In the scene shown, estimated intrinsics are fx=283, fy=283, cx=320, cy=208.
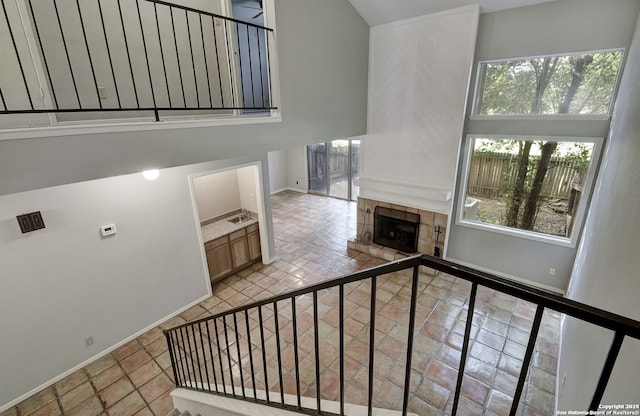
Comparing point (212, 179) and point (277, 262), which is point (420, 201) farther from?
point (212, 179)

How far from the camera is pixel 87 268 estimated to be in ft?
11.0

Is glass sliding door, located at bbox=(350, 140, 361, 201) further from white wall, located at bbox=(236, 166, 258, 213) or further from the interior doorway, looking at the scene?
white wall, located at bbox=(236, 166, 258, 213)

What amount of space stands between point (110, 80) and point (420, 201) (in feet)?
15.6

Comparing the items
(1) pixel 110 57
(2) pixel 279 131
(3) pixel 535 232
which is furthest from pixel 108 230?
(3) pixel 535 232

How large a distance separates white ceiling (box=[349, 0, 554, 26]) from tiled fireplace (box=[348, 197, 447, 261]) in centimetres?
304

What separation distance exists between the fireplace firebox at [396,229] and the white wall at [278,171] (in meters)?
5.47

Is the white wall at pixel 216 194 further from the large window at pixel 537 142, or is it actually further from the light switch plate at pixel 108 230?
the large window at pixel 537 142

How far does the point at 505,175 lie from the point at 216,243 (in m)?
4.88

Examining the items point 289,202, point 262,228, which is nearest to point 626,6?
point 262,228

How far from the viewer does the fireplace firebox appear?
5239mm

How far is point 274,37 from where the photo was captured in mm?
3230

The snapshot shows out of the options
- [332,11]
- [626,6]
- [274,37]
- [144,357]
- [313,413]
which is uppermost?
[332,11]

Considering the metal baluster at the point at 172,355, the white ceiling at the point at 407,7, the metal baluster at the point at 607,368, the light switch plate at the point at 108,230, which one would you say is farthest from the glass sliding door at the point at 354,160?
the metal baluster at the point at 607,368

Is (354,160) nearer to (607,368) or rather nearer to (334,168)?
(334,168)
